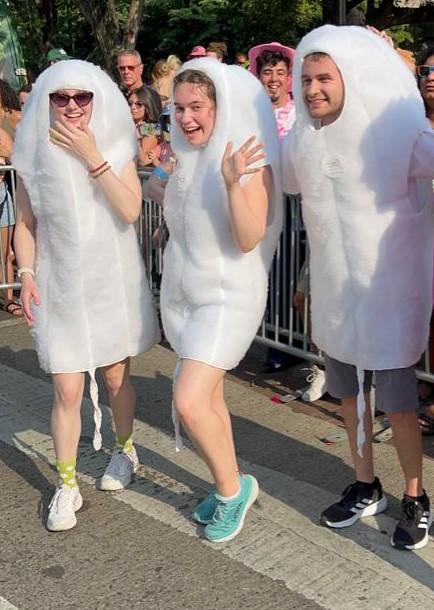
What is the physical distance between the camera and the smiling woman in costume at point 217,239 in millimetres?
3041

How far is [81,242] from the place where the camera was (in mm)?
3430

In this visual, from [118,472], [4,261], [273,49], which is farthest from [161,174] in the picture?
[4,261]

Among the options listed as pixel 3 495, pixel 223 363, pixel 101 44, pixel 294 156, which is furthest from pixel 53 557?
pixel 101 44

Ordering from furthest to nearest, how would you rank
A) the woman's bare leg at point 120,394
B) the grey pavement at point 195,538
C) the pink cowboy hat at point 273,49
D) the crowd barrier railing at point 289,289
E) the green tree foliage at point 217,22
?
the green tree foliage at point 217,22, the pink cowboy hat at point 273,49, the crowd barrier railing at point 289,289, the woman's bare leg at point 120,394, the grey pavement at point 195,538

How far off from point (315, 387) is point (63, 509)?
6.34 feet

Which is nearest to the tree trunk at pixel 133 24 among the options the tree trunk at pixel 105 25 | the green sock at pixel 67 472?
the tree trunk at pixel 105 25

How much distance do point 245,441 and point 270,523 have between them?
954mm

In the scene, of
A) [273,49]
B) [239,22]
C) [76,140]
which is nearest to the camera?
[76,140]

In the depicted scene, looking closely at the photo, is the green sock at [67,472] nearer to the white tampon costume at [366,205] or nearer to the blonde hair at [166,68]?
the white tampon costume at [366,205]

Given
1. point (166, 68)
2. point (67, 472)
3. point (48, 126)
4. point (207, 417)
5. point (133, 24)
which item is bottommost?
point (67, 472)

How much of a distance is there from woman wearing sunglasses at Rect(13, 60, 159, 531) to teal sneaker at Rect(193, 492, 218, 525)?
0.53m

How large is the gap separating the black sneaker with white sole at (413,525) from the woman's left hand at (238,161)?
1.45 metres

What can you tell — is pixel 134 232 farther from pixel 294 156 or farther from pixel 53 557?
pixel 53 557

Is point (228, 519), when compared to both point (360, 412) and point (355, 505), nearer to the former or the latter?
point (355, 505)
